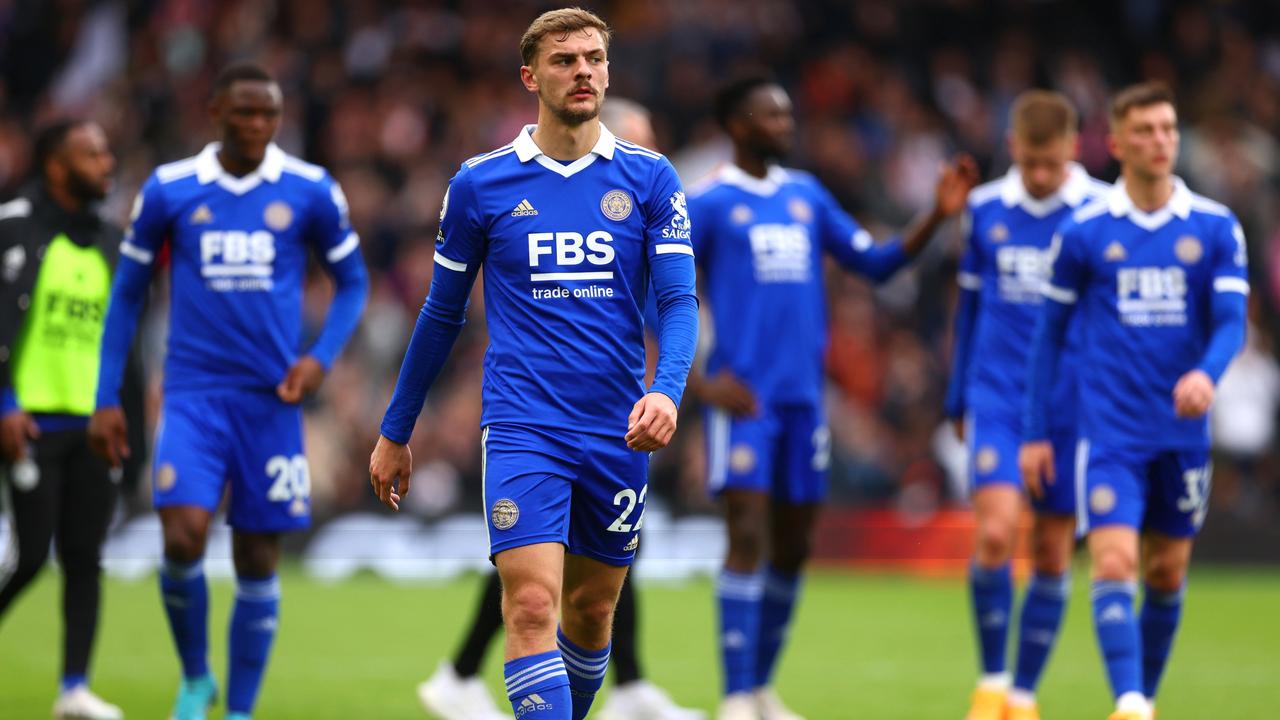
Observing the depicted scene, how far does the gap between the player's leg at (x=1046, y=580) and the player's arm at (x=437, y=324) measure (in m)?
3.86

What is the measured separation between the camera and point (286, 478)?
816 cm

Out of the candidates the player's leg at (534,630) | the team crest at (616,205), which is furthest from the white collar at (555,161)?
the player's leg at (534,630)

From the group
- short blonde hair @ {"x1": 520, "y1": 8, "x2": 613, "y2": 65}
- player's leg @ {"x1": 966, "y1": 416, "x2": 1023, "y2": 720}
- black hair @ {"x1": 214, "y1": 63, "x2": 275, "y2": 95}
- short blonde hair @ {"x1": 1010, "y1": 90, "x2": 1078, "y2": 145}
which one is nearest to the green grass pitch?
player's leg @ {"x1": 966, "y1": 416, "x2": 1023, "y2": 720}

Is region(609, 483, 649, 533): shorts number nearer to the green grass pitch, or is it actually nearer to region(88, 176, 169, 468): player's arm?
region(88, 176, 169, 468): player's arm

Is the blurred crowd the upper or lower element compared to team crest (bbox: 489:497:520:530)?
upper

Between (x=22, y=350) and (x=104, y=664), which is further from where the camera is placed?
(x=104, y=664)

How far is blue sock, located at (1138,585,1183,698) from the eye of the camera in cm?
826

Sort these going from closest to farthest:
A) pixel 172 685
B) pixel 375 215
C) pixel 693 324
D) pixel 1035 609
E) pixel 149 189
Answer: pixel 693 324 → pixel 149 189 → pixel 1035 609 → pixel 172 685 → pixel 375 215

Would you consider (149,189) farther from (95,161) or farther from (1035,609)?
(1035,609)

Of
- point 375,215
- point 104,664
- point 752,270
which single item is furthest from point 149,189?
point 375,215

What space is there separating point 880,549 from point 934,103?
24.0 feet

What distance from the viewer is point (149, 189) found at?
27.0 ft

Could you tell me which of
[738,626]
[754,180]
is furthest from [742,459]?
[754,180]

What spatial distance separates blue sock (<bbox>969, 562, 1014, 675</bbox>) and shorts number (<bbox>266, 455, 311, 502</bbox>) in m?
3.60
